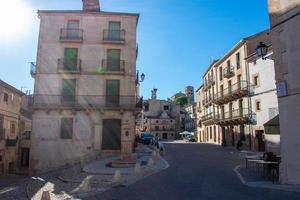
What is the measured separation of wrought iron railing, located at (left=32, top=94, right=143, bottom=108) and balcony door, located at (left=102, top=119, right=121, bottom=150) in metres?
1.52

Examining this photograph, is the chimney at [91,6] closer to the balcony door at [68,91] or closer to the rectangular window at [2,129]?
the balcony door at [68,91]

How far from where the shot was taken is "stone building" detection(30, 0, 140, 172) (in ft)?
82.5

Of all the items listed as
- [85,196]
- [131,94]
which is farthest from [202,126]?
[85,196]

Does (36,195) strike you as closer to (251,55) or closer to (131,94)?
(131,94)

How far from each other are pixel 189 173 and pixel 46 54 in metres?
18.3

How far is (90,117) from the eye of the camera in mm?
25406

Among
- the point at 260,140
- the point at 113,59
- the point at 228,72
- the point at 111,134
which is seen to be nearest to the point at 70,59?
the point at 113,59

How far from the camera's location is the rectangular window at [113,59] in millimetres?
26859

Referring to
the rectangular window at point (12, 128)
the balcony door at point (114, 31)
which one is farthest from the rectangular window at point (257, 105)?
the rectangular window at point (12, 128)

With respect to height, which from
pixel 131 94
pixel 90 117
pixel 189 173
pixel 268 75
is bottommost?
pixel 189 173

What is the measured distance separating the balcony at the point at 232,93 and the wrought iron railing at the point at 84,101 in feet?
43.6

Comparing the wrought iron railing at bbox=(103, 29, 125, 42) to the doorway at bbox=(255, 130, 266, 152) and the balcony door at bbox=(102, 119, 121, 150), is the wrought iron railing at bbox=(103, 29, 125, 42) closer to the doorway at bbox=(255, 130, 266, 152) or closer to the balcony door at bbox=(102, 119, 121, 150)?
the balcony door at bbox=(102, 119, 121, 150)

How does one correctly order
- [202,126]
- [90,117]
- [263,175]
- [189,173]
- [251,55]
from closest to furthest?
[263,175] → [189,173] → [90,117] → [251,55] → [202,126]

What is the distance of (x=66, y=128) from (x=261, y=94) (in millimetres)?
19315
